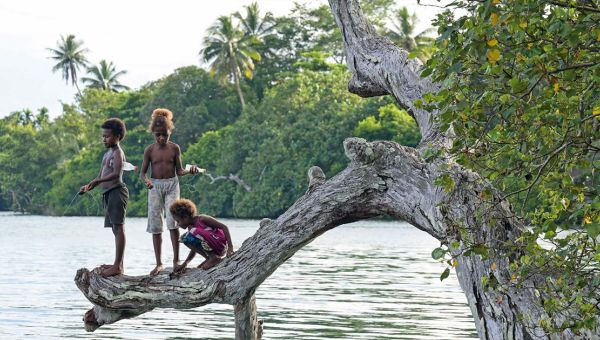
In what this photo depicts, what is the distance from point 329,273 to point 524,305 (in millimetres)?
22709

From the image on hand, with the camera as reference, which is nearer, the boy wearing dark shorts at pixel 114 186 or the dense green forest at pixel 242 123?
the boy wearing dark shorts at pixel 114 186

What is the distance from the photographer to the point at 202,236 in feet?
34.3

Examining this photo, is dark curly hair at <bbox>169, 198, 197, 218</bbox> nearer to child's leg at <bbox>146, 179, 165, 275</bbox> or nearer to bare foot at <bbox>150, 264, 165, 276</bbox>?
child's leg at <bbox>146, 179, 165, 275</bbox>

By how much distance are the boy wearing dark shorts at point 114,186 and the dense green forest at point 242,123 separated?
47.8 meters

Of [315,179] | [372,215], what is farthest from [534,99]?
[315,179]

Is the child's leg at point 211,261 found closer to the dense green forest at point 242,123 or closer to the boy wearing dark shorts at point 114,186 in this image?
the boy wearing dark shorts at point 114,186

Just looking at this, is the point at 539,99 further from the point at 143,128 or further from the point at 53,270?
the point at 143,128

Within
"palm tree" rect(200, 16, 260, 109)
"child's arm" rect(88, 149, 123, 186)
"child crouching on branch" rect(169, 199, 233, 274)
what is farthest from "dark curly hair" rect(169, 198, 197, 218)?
"palm tree" rect(200, 16, 260, 109)

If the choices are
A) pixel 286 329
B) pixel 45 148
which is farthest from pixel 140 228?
pixel 286 329

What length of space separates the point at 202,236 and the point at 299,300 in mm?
12932

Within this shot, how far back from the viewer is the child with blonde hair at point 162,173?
10789mm

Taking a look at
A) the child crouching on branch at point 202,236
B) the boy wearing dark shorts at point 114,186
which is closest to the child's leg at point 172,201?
the child crouching on branch at point 202,236

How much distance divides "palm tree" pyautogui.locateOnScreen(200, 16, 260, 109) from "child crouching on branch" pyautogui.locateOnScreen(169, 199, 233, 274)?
6571 centimetres

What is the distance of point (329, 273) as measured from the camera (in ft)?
101
